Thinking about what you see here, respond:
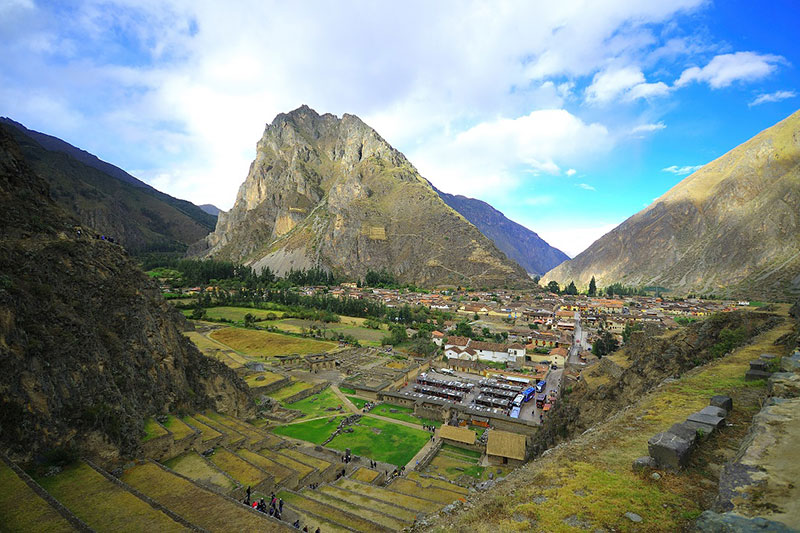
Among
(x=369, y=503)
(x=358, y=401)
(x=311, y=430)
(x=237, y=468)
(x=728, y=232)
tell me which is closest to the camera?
(x=369, y=503)

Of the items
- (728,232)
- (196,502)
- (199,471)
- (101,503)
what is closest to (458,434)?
(199,471)

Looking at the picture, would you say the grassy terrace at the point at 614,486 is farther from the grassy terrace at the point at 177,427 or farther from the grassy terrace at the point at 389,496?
the grassy terrace at the point at 177,427

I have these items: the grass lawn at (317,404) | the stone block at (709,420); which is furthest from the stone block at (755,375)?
the grass lawn at (317,404)

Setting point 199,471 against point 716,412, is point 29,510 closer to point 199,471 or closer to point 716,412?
point 199,471

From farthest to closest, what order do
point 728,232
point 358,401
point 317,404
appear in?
point 728,232, point 358,401, point 317,404

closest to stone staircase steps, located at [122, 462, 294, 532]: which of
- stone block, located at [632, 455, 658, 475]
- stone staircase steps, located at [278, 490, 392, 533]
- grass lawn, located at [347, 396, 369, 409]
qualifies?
stone staircase steps, located at [278, 490, 392, 533]

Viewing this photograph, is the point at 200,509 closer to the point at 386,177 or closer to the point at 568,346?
the point at 568,346

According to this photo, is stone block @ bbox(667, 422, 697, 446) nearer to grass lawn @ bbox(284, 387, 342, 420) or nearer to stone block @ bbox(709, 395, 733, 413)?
stone block @ bbox(709, 395, 733, 413)

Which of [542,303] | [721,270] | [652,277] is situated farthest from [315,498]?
[652,277]
